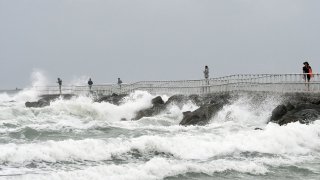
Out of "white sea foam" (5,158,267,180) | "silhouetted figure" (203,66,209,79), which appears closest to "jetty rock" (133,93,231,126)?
"silhouetted figure" (203,66,209,79)

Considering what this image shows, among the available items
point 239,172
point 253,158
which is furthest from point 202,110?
point 239,172

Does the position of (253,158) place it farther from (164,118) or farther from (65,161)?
(164,118)

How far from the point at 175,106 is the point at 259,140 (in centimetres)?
1428

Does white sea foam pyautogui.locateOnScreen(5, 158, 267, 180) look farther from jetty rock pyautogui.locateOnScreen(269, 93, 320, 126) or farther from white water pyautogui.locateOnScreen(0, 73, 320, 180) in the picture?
jetty rock pyautogui.locateOnScreen(269, 93, 320, 126)

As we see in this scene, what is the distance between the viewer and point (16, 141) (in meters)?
16.8

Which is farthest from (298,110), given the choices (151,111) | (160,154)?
(151,111)

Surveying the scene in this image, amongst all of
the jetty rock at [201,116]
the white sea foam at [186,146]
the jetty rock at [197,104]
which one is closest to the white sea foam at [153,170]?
the white sea foam at [186,146]

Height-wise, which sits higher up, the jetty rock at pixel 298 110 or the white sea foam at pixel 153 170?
the jetty rock at pixel 298 110

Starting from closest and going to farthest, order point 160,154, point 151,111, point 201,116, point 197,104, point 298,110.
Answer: point 160,154 < point 298,110 < point 201,116 < point 197,104 < point 151,111

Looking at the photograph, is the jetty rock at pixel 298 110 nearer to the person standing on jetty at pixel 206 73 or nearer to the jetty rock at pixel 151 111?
the person standing on jetty at pixel 206 73

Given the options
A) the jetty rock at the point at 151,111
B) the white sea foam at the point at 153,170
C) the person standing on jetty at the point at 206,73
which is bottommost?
the white sea foam at the point at 153,170

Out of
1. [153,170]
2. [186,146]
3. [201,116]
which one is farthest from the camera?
[201,116]

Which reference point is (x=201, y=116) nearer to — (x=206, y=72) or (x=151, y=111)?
(x=151, y=111)

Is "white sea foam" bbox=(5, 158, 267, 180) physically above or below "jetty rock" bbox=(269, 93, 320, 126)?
below
